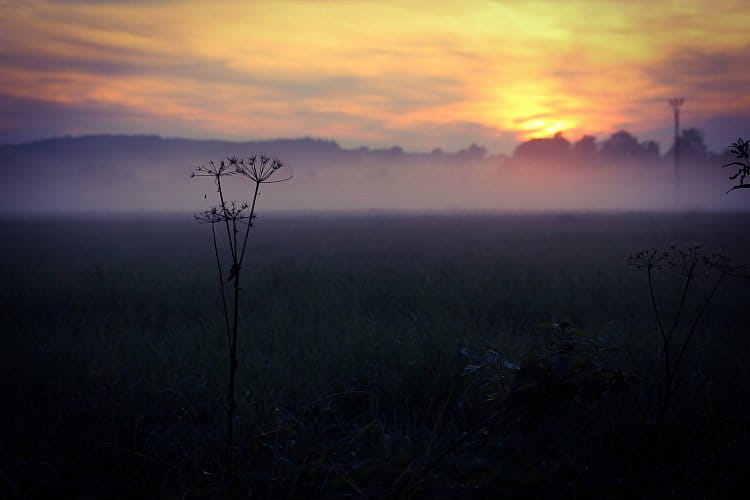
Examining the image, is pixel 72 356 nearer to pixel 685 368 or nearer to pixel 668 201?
pixel 685 368

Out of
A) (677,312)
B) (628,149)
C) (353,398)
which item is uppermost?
(628,149)

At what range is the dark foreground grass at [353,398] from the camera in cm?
332

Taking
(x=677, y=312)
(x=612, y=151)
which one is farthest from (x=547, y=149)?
(x=677, y=312)

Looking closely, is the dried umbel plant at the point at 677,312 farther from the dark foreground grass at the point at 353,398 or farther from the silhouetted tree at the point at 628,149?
the silhouetted tree at the point at 628,149

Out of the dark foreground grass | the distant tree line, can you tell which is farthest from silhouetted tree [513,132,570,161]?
the dark foreground grass

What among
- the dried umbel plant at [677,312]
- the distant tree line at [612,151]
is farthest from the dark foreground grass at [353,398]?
the distant tree line at [612,151]

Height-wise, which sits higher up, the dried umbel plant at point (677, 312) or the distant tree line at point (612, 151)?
the distant tree line at point (612, 151)

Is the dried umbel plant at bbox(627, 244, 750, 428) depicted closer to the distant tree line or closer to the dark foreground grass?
the dark foreground grass

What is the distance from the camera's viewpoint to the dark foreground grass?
10.9ft

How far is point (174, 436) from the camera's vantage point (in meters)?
4.18

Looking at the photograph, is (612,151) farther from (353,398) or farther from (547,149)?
(353,398)

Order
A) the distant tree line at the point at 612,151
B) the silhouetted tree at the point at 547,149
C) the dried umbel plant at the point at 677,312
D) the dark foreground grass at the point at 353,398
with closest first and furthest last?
the dried umbel plant at the point at 677,312 → the dark foreground grass at the point at 353,398 → the distant tree line at the point at 612,151 → the silhouetted tree at the point at 547,149

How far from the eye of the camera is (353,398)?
5.12m

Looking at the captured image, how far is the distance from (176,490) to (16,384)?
3298mm
